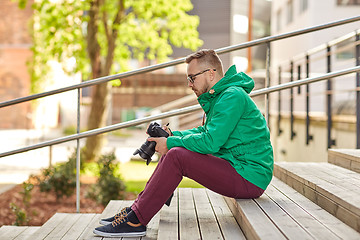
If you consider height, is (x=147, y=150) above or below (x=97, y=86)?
below

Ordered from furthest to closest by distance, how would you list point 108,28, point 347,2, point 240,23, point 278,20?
point 240,23, point 278,20, point 347,2, point 108,28

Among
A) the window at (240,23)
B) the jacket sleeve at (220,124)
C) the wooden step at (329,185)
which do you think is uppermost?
the window at (240,23)

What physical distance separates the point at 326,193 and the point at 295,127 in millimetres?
5727

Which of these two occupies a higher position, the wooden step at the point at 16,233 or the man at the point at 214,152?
the man at the point at 214,152

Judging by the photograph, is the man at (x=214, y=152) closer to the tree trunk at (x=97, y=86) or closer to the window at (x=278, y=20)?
the tree trunk at (x=97, y=86)

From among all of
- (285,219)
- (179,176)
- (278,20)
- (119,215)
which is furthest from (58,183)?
(278,20)

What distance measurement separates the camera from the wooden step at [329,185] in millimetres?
2471

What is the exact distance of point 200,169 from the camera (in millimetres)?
2729

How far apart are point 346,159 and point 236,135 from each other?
4.56 feet

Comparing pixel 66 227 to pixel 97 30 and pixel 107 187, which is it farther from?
pixel 97 30

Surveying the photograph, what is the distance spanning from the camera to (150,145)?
287 cm

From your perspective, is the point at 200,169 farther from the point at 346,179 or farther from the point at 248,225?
the point at 346,179

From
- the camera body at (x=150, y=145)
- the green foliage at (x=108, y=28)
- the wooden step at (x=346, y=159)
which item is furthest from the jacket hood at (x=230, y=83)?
the green foliage at (x=108, y=28)

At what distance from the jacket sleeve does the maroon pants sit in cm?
8
